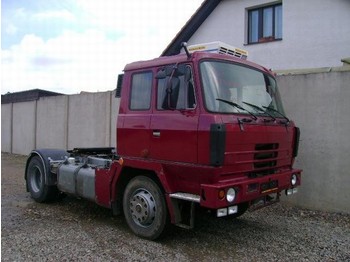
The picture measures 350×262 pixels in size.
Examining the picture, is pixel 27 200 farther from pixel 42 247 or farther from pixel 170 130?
pixel 170 130

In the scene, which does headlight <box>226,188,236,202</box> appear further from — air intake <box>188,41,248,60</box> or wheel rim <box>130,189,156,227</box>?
air intake <box>188,41,248,60</box>

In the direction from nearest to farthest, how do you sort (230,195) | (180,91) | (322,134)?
1. (230,195)
2. (180,91)
3. (322,134)

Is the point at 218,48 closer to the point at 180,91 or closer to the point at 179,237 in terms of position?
the point at 180,91

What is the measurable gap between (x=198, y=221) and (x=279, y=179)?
171 centimetres

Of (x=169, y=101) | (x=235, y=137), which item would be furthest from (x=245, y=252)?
(x=169, y=101)

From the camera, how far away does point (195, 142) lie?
5.01 meters

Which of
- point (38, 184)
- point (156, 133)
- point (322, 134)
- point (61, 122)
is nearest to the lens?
point (156, 133)

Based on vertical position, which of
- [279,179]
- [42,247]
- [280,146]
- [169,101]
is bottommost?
[42,247]

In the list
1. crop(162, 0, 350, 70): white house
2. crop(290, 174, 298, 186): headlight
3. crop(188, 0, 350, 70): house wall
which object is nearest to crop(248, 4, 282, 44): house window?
crop(162, 0, 350, 70): white house

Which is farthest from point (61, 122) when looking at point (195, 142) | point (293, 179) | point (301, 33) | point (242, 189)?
point (242, 189)

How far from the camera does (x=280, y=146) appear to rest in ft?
19.0

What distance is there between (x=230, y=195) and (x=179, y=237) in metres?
1.40

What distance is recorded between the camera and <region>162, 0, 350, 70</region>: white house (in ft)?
40.9

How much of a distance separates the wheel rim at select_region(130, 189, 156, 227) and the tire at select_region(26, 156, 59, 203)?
9.38 ft
